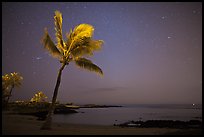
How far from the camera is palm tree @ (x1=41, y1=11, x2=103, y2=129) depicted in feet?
43.8

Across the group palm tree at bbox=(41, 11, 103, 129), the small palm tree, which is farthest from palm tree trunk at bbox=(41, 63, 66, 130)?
the small palm tree

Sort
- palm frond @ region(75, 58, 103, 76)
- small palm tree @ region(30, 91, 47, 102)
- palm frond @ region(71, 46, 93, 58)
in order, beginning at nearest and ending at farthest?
palm frond @ region(71, 46, 93, 58)
palm frond @ region(75, 58, 103, 76)
small palm tree @ region(30, 91, 47, 102)

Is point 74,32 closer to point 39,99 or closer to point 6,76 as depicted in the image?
point 6,76

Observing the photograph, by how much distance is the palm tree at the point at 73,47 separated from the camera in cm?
1334

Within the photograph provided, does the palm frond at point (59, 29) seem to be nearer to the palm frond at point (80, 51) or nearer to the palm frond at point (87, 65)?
the palm frond at point (80, 51)

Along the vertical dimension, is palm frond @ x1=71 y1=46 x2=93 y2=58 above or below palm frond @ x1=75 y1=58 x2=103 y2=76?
above

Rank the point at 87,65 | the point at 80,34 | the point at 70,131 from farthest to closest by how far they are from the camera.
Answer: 1. the point at 87,65
2. the point at 80,34
3. the point at 70,131

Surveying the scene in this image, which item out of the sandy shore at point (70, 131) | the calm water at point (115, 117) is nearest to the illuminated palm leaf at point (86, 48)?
the sandy shore at point (70, 131)

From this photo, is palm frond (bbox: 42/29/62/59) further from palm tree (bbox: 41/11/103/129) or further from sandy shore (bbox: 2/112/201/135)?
sandy shore (bbox: 2/112/201/135)

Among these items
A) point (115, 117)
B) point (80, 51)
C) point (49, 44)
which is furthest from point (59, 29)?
point (115, 117)

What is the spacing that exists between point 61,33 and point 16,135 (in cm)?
699

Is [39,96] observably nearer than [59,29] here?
No

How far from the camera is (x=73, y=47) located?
538 inches

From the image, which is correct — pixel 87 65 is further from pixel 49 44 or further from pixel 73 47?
pixel 49 44
